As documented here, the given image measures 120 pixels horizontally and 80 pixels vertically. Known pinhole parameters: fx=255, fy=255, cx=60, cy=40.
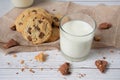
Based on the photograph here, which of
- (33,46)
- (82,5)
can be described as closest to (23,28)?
(33,46)

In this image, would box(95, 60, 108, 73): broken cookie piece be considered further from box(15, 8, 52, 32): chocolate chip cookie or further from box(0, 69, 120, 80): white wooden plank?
box(15, 8, 52, 32): chocolate chip cookie

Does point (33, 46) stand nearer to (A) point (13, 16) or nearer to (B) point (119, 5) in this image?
(A) point (13, 16)

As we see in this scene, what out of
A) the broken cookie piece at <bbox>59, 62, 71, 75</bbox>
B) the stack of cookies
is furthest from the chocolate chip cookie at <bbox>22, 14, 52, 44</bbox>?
the broken cookie piece at <bbox>59, 62, 71, 75</bbox>

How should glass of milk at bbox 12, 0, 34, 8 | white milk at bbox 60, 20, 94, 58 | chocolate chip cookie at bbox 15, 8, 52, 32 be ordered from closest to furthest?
white milk at bbox 60, 20, 94, 58
chocolate chip cookie at bbox 15, 8, 52, 32
glass of milk at bbox 12, 0, 34, 8

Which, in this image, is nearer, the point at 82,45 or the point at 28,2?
the point at 82,45

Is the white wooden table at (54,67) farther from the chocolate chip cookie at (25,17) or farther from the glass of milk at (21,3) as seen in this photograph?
the glass of milk at (21,3)

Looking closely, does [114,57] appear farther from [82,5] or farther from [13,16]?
[13,16]

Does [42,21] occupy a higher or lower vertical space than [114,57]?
higher
